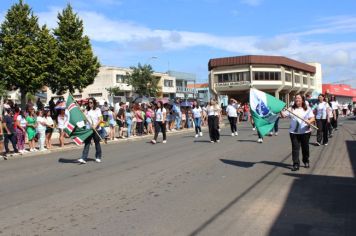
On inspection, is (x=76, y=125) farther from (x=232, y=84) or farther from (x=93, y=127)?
(x=232, y=84)

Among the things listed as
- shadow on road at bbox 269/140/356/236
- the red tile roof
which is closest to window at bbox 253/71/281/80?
the red tile roof

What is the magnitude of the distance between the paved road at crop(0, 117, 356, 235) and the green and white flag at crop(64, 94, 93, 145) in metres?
0.80

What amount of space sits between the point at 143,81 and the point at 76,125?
48.4 m

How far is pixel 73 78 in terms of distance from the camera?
42.4 meters

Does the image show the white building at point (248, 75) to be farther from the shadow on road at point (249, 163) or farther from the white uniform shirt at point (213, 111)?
the shadow on road at point (249, 163)

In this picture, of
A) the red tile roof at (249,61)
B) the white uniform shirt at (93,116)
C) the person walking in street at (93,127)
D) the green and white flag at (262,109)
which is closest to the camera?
the green and white flag at (262,109)

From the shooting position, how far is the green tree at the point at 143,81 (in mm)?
61188

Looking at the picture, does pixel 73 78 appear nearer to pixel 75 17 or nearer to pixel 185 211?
pixel 75 17

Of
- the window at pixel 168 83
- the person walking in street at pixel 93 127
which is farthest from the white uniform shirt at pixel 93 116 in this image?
the window at pixel 168 83

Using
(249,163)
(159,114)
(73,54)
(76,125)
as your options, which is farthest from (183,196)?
(73,54)

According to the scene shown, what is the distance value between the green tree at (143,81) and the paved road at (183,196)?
48.1 m

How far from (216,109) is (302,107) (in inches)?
325

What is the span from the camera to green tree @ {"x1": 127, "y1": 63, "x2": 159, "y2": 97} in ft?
201

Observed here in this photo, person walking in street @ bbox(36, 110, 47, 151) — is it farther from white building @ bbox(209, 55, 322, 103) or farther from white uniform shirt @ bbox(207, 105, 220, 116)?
white building @ bbox(209, 55, 322, 103)
